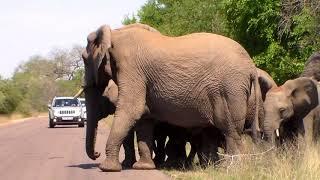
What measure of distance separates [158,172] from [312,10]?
21.4 feet

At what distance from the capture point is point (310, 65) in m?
16.8

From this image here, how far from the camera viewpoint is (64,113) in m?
41.1

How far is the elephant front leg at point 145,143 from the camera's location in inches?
519

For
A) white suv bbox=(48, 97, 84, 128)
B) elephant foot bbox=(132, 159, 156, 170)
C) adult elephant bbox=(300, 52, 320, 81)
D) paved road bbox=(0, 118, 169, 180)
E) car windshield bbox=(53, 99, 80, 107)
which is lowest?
white suv bbox=(48, 97, 84, 128)

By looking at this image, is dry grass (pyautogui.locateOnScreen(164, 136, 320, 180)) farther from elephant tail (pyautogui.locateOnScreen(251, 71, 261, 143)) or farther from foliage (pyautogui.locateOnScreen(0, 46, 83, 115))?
foliage (pyautogui.locateOnScreen(0, 46, 83, 115))

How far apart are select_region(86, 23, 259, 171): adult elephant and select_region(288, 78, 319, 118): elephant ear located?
2.09 metres

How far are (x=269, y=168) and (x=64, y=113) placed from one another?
102 ft

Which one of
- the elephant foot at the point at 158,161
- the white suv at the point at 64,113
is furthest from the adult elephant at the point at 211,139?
the white suv at the point at 64,113

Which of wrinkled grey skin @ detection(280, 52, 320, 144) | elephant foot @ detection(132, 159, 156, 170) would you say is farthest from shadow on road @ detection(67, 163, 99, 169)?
wrinkled grey skin @ detection(280, 52, 320, 144)

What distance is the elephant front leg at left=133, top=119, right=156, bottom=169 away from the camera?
13.2 meters

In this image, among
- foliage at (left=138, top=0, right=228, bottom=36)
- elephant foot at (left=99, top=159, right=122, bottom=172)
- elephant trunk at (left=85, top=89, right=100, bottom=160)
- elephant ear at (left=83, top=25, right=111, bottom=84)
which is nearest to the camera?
elephant foot at (left=99, top=159, right=122, bottom=172)

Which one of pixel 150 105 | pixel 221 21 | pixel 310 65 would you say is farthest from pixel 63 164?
pixel 221 21

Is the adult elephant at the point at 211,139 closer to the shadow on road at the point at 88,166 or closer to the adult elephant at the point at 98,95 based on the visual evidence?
the adult elephant at the point at 98,95

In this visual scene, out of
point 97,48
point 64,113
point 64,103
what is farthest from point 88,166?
point 64,103
